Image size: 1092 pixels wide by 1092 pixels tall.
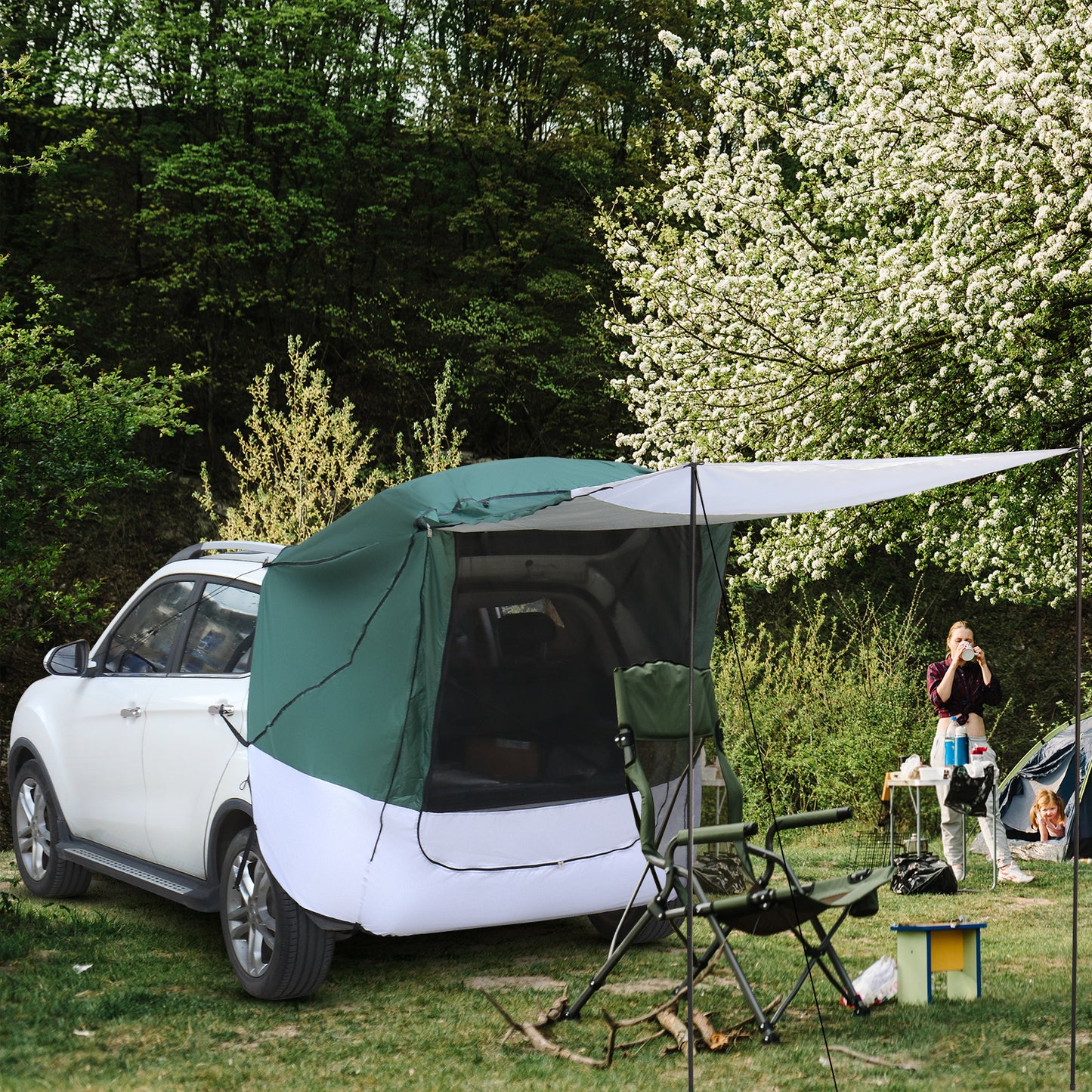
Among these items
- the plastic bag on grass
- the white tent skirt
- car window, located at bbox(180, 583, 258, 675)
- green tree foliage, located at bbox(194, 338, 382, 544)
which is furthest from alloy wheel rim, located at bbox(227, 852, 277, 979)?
green tree foliage, located at bbox(194, 338, 382, 544)

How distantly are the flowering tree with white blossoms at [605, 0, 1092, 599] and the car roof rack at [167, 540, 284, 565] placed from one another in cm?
566

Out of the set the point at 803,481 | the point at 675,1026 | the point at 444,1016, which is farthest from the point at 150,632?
Answer: the point at 803,481

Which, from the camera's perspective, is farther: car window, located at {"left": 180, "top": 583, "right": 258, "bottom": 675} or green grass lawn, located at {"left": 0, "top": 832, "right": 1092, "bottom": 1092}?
car window, located at {"left": 180, "top": 583, "right": 258, "bottom": 675}

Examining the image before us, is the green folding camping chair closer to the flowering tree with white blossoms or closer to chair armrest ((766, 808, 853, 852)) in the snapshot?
chair armrest ((766, 808, 853, 852))

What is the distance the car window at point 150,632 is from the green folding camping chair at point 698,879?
242 centimetres

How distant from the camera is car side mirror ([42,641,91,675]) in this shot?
23.3 feet

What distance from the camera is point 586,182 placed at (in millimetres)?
23609

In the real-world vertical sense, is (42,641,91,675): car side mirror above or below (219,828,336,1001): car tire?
above

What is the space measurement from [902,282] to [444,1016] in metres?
7.38

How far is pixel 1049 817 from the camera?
10.2 meters

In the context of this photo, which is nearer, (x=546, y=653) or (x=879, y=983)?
(x=879, y=983)

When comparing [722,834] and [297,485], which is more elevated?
[297,485]

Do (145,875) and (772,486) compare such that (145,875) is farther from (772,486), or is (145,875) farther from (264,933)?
(772,486)

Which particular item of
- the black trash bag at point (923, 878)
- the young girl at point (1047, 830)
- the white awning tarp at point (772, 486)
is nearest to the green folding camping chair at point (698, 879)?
the white awning tarp at point (772, 486)
